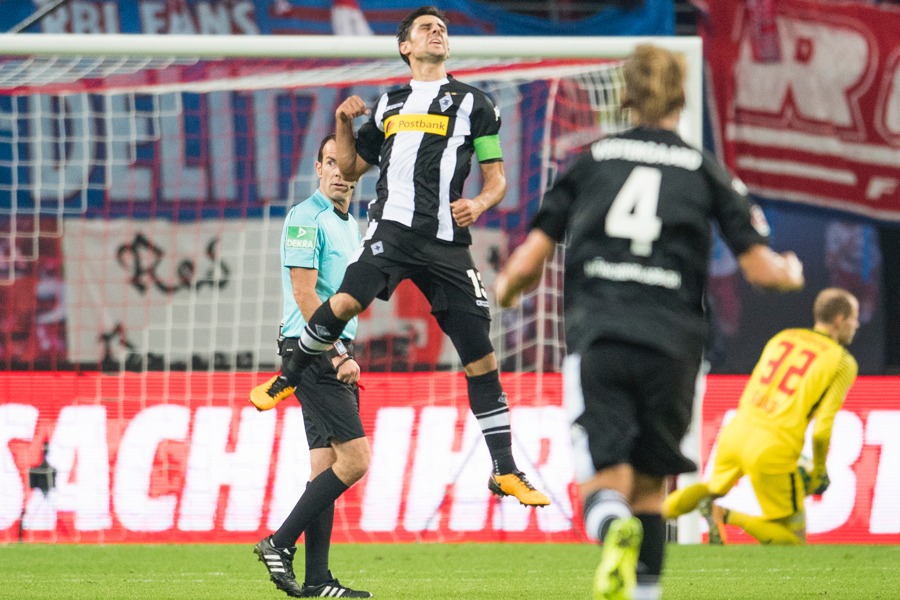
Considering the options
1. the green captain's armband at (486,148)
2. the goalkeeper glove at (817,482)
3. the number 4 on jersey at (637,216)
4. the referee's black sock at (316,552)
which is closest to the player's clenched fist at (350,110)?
the green captain's armband at (486,148)

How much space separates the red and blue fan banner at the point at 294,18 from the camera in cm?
1189

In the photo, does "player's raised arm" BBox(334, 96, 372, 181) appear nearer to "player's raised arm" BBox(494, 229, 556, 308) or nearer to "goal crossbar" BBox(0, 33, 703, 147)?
"player's raised arm" BBox(494, 229, 556, 308)

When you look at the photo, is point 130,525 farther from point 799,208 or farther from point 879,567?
point 799,208

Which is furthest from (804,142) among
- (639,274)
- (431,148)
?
(639,274)

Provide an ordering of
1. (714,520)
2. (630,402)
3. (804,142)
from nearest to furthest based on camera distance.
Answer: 1. (630,402)
2. (714,520)
3. (804,142)

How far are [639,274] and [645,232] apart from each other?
115 mm

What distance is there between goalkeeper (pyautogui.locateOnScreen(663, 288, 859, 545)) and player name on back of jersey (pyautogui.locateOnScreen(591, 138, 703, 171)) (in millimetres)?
4666

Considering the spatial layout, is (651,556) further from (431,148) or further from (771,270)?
(431,148)

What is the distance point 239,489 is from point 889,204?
6193 mm

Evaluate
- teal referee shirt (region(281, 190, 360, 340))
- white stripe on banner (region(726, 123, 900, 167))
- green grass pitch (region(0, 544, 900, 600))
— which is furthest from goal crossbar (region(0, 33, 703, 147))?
white stripe on banner (region(726, 123, 900, 167))

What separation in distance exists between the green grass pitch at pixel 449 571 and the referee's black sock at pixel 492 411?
2.32ft

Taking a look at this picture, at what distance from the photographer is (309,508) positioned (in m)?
6.16

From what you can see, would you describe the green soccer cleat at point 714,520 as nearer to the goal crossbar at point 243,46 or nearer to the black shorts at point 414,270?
the goal crossbar at point 243,46

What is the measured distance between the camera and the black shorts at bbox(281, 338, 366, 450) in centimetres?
623
